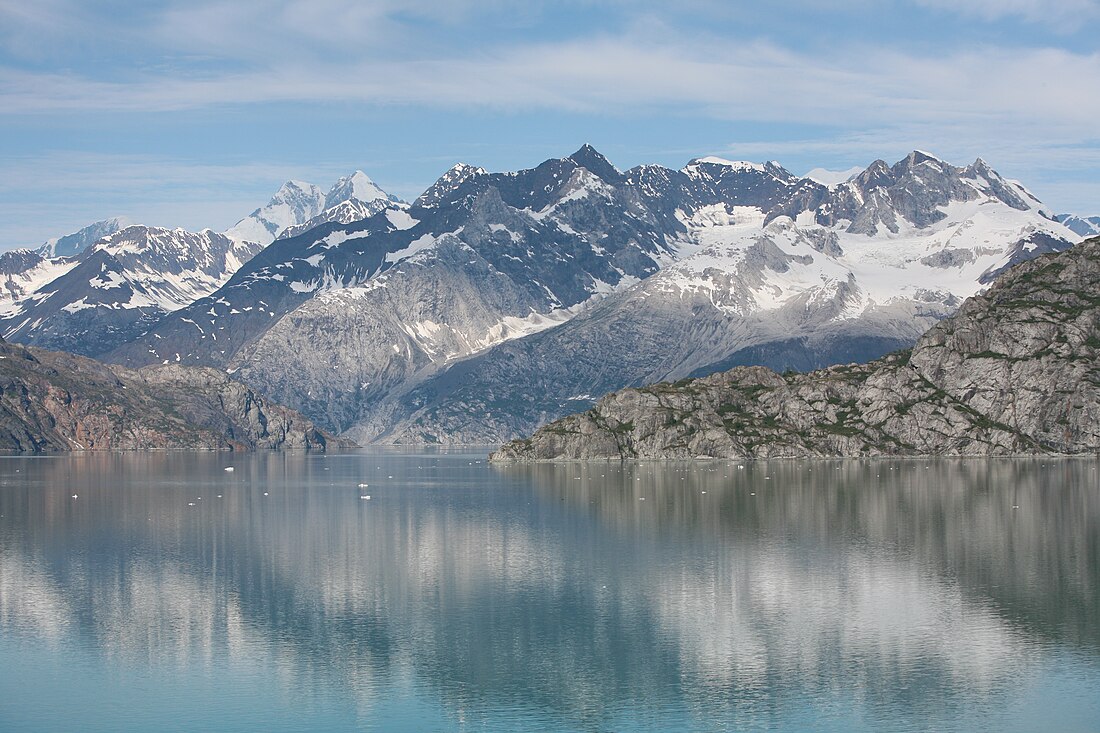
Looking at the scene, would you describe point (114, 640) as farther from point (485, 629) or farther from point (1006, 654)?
point (1006, 654)

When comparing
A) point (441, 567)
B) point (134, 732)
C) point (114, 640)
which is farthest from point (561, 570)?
point (134, 732)

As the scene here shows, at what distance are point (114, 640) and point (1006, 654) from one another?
68430 mm

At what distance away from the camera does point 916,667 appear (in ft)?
287

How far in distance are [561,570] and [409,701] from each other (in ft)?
175

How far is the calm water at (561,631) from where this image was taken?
259 ft

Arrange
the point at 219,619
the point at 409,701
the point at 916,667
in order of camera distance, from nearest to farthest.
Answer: the point at 409,701
the point at 916,667
the point at 219,619

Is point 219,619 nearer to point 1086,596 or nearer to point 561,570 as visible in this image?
point 561,570

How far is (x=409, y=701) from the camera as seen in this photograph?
81500mm

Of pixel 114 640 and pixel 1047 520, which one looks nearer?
pixel 114 640

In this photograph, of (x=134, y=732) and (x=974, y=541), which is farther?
(x=974, y=541)

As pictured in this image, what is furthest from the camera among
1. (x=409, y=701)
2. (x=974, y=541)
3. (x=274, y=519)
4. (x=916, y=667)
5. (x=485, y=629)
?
(x=274, y=519)

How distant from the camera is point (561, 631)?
3989 inches

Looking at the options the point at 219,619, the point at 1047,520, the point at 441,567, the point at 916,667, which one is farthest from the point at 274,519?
the point at 916,667

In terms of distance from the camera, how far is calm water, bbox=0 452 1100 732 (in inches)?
3105
